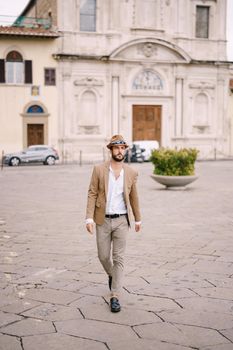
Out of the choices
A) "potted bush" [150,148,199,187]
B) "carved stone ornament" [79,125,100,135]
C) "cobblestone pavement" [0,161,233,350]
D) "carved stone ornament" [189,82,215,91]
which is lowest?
"cobblestone pavement" [0,161,233,350]

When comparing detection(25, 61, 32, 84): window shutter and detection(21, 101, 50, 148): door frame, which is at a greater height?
detection(25, 61, 32, 84): window shutter

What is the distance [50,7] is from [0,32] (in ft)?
15.3

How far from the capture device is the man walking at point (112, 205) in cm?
516

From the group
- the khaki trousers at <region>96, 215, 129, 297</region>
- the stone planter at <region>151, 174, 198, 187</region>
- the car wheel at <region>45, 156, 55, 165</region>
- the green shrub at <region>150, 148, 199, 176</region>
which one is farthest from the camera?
the car wheel at <region>45, 156, 55, 165</region>

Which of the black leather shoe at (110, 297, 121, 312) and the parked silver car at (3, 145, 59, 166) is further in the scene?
the parked silver car at (3, 145, 59, 166)

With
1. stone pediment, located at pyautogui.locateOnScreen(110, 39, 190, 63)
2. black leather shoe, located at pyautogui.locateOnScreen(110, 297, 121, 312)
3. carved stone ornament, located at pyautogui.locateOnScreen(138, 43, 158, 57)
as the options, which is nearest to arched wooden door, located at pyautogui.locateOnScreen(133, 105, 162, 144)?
stone pediment, located at pyautogui.locateOnScreen(110, 39, 190, 63)

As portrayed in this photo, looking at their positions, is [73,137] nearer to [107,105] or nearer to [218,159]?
[107,105]

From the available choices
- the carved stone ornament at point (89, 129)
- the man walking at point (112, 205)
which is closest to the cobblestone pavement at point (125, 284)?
the man walking at point (112, 205)

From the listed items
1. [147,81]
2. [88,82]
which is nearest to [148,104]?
[147,81]

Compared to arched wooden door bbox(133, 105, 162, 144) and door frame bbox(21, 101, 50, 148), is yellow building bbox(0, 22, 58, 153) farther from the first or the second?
arched wooden door bbox(133, 105, 162, 144)

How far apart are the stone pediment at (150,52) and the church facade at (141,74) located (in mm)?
60

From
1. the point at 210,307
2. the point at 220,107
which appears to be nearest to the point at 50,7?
the point at 220,107

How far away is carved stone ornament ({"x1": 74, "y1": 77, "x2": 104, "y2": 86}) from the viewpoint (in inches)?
1222

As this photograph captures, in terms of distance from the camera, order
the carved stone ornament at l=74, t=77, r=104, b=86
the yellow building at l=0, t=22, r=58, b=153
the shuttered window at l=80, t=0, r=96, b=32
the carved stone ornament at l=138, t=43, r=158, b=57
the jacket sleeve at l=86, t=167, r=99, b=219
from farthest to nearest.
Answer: the carved stone ornament at l=138, t=43, r=158, b=57 → the shuttered window at l=80, t=0, r=96, b=32 → the carved stone ornament at l=74, t=77, r=104, b=86 → the yellow building at l=0, t=22, r=58, b=153 → the jacket sleeve at l=86, t=167, r=99, b=219
